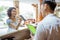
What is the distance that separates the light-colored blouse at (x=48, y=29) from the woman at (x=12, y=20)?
31.1 inches

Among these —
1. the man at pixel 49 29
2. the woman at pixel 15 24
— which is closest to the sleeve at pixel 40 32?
the man at pixel 49 29

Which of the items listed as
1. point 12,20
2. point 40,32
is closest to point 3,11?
point 12,20

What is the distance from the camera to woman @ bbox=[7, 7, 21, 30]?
2.08 m

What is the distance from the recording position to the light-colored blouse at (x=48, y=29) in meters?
1.41

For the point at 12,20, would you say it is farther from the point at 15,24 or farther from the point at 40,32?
the point at 40,32

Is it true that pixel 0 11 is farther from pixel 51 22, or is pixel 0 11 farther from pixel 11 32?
pixel 51 22

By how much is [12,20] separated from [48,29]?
2.85 ft

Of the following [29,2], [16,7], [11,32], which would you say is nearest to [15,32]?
[11,32]

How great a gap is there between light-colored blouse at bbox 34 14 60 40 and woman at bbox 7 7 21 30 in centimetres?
79

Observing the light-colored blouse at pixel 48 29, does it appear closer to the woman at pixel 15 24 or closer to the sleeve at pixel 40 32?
the sleeve at pixel 40 32

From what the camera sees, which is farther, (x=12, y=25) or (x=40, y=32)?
(x=12, y=25)

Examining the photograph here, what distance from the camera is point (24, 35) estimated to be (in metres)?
2.19

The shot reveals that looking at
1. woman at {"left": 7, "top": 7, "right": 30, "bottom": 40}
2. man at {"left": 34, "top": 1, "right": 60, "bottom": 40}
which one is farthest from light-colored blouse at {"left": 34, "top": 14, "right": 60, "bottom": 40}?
woman at {"left": 7, "top": 7, "right": 30, "bottom": 40}

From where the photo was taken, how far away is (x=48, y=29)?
1418mm
